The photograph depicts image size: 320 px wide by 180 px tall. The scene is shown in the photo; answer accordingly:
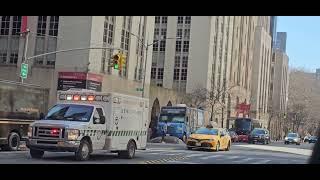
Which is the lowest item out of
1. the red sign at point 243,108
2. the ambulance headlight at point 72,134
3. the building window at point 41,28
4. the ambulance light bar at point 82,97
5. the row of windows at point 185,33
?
the ambulance headlight at point 72,134

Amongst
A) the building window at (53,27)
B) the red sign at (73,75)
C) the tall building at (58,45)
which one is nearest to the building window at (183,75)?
the tall building at (58,45)

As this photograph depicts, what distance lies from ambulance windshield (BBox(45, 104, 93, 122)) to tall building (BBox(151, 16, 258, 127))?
54.0 meters

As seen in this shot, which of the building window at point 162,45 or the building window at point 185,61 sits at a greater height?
the building window at point 162,45

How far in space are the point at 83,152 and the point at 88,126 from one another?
0.91 m

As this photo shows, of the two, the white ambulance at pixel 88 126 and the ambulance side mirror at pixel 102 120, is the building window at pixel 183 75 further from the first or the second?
the ambulance side mirror at pixel 102 120

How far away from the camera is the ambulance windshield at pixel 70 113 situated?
19.3 m

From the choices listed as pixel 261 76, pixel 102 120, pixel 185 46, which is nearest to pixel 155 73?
pixel 185 46

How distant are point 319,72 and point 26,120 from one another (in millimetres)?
17794

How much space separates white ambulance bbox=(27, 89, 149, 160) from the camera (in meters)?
18.6

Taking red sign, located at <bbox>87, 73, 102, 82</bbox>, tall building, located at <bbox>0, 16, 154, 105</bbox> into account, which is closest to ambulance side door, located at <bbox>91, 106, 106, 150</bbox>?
tall building, located at <bbox>0, 16, 154, 105</bbox>

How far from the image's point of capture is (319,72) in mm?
11164

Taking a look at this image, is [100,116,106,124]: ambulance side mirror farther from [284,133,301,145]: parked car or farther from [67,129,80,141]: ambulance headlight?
[284,133,301,145]: parked car
